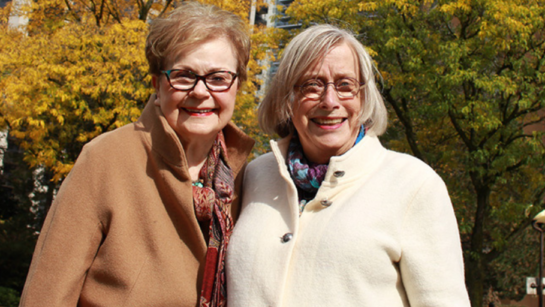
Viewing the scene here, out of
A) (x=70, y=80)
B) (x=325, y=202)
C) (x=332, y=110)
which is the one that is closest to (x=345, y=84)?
(x=332, y=110)

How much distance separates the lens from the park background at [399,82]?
10500mm

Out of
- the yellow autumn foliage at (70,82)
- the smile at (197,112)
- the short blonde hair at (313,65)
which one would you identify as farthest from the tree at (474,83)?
the smile at (197,112)

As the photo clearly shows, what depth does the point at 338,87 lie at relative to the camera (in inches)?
94.4

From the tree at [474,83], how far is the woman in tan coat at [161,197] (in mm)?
8812

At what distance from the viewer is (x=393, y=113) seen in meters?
14.6

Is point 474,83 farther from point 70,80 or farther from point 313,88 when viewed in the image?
point 313,88

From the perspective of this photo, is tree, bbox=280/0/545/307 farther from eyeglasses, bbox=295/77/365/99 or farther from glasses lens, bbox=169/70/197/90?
glasses lens, bbox=169/70/197/90

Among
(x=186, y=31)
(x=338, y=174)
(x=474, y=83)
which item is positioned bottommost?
(x=474, y=83)

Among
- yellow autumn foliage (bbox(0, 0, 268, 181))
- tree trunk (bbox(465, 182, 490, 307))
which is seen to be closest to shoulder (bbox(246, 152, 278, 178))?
yellow autumn foliage (bbox(0, 0, 268, 181))

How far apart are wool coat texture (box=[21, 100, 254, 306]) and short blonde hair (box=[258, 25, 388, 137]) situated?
0.60 meters

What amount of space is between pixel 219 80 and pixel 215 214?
0.61 m

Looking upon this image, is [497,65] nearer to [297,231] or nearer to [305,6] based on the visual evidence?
[305,6]

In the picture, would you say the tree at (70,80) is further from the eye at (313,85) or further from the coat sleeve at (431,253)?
the coat sleeve at (431,253)

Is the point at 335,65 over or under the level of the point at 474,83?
over
